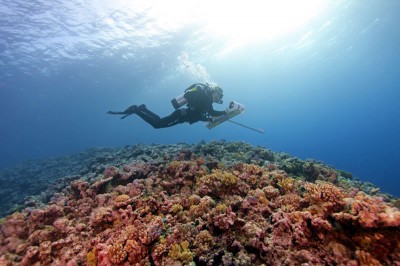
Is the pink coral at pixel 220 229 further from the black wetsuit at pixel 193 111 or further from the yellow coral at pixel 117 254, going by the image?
the black wetsuit at pixel 193 111

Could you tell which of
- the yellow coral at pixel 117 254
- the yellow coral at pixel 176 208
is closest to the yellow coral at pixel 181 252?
the yellow coral at pixel 117 254

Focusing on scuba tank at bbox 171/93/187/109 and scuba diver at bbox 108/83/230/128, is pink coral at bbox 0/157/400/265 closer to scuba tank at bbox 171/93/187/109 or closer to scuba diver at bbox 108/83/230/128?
scuba diver at bbox 108/83/230/128

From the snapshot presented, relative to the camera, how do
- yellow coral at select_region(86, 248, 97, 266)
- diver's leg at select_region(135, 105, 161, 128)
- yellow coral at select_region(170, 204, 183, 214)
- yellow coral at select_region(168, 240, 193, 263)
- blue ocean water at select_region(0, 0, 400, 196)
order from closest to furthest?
yellow coral at select_region(168, 240, 193, 263) < yellow coral at select_region(86, 248, 97, 266) < yellow coral at select_region(170, 204, 183, 214) < diver's leg at select_region(135, 105, 161, 128) < blue ocean water at select_region(0, 0, 400, 196)

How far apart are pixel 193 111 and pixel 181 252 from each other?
22.9ft

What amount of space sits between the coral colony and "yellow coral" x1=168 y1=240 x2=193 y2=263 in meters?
0.01

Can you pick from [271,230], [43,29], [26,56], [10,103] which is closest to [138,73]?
[26,56]

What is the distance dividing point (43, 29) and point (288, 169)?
23336 mm

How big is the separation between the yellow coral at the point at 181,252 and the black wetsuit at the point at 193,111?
6.63 m

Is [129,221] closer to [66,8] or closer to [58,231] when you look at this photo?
[58,231]

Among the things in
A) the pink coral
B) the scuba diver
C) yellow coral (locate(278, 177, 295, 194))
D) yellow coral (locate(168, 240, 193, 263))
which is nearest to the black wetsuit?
the scuba diver

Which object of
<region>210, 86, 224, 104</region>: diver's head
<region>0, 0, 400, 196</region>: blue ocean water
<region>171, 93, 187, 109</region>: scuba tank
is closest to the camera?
<region>210, 86, 224, 104</region>: diver's head

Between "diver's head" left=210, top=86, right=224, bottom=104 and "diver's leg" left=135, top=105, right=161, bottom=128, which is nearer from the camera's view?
"diver's head" left=210, top=86, right=224, bottom=104

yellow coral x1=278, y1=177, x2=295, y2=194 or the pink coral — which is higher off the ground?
yellow coral x1=278, y1=177, x2=295, y2=194

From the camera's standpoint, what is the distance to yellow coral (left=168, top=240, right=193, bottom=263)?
3.40m
